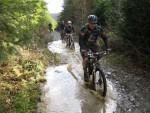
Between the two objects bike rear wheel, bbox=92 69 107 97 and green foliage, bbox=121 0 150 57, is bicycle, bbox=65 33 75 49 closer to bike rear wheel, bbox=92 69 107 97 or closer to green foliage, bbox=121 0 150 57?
green foliage, bbox=121 0 150 57

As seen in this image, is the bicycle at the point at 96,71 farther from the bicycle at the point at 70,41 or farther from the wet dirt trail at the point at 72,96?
the bicycle at the point at 70,41

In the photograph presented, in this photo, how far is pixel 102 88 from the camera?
8.88 metres

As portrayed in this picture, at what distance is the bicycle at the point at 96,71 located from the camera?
873 cm

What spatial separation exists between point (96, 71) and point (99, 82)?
1.52 feet

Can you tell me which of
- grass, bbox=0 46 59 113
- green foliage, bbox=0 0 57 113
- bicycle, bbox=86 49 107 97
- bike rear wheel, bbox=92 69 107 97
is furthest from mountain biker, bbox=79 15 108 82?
grass, bbox=0 46 59 113

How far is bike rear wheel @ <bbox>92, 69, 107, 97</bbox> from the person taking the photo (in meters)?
8.58

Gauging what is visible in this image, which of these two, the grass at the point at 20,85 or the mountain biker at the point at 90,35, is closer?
the grass at the point at 20,85

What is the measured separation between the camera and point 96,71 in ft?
30.1

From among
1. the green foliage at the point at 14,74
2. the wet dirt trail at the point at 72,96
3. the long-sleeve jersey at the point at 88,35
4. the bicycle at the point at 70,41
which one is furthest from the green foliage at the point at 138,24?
the bicycle at the point at 70,41

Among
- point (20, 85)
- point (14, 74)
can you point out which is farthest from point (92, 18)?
point (14, 74)

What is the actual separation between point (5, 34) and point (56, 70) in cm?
556

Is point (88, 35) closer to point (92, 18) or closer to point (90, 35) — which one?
point (90, 35)

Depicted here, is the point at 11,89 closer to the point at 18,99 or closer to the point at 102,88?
the point at 18,99

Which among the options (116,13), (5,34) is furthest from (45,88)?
(116,13)
